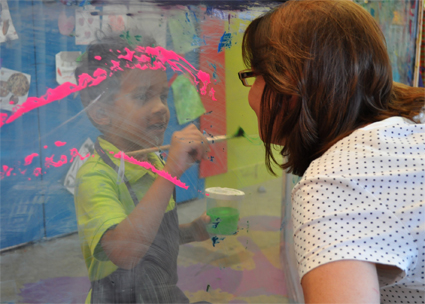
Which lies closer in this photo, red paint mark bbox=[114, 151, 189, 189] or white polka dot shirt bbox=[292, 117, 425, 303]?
white polka dot shirt bbox=[292, 117, 425, 303]

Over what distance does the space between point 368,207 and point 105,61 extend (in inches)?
22.8

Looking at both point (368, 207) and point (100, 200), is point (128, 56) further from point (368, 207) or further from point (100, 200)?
point (368, 207)

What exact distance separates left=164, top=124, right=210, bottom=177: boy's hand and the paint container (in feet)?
0.30

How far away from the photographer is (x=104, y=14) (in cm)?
74

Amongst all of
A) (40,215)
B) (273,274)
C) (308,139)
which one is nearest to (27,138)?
(40,215)

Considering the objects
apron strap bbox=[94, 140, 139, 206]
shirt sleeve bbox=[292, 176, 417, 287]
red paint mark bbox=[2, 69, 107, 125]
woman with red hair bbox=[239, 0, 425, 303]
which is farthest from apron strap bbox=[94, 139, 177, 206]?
shirt sleeve bbox=[292, 176, 417, 287]

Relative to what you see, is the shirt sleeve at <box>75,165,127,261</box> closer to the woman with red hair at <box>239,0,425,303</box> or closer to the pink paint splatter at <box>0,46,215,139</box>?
the pink paint splatter at <box>0,46,215,139</box>

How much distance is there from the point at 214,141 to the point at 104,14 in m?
0.37

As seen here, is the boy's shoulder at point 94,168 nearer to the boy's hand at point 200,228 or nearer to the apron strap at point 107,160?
the apron strap at point 107,160

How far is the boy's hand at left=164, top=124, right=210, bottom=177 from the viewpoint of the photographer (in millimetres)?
817

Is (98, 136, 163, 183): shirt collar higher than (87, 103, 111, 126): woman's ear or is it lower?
lower

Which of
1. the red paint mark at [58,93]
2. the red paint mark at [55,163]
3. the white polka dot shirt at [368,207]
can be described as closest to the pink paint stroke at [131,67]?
the red paint mark at [58,93]

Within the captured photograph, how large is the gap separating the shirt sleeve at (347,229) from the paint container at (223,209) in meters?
0.45

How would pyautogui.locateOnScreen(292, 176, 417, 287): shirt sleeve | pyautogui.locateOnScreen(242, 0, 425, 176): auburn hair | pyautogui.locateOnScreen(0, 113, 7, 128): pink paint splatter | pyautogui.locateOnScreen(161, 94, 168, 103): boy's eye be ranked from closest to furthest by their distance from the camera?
pyautogui.locateOnScreen(292, 176, 417, 287): shirt sleeve, pyautogui.locateOnScreen(242, 0, 425, 176): auburn hair, pyautogui.locateOnScreen(0, 113, 7, 128): pink paint splatter, pyautogui.locateOnScreen(161, 94, 168, 103): boy's eye
